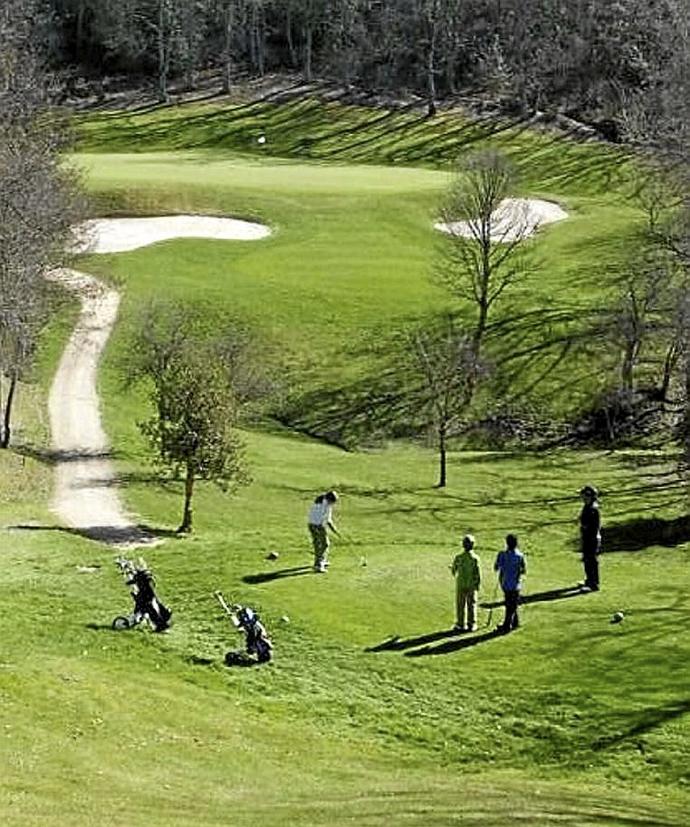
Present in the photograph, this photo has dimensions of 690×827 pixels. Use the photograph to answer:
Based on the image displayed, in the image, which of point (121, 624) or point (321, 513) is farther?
point (321, 513)

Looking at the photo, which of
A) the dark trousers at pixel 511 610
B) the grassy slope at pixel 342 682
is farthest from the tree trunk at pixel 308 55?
the dark trousers at pixel 511 610

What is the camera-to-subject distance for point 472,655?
26.8 m

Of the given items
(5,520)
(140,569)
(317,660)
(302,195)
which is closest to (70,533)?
(5,520)

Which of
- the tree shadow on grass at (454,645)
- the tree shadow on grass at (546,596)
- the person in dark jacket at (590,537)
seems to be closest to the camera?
the tree shadow on grass at (454,645)

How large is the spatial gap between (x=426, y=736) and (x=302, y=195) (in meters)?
60.7

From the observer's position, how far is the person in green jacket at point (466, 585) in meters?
27.2

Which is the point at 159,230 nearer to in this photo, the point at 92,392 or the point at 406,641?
the point at 92,392

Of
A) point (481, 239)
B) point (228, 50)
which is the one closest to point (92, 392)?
point (481, 239)

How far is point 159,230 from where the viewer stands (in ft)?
247

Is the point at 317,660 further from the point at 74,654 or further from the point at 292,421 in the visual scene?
the point at 292,421

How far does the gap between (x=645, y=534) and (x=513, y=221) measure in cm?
3356

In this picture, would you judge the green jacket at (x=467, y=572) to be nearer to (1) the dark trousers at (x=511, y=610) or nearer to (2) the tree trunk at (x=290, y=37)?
(1) the dark trousers at (x=511, y=610)

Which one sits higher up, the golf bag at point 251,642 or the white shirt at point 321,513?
the white shirt at point 321,513

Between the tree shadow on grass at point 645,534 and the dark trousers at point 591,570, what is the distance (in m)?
9.13
